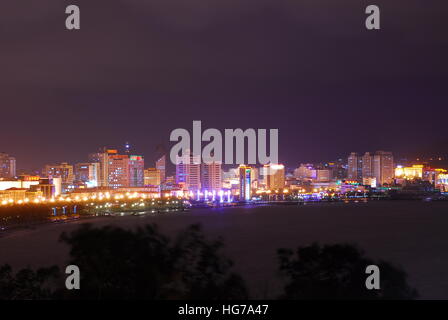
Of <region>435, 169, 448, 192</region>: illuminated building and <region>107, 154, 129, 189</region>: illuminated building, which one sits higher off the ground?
<region>107, 154, 129, 189</region>: illuminated building

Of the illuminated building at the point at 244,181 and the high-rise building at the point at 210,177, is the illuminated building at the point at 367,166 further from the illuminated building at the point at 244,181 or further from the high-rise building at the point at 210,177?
the illuminated building at the point at 244,181

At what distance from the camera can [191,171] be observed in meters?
39.9

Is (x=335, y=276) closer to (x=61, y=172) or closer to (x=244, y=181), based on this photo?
(x=244, y=181)

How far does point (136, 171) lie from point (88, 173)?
14.2 feet

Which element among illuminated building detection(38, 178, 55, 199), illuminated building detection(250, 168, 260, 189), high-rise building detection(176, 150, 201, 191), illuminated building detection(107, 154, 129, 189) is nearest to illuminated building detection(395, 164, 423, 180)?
illuminated building detection(250, 168, 260, 189)

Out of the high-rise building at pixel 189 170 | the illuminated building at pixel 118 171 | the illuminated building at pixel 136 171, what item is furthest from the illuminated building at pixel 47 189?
the high-rise building at pixel 189 170

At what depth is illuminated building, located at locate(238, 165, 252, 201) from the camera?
111 feet

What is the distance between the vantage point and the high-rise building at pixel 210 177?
132ft

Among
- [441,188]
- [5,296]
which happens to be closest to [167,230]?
[5,296]

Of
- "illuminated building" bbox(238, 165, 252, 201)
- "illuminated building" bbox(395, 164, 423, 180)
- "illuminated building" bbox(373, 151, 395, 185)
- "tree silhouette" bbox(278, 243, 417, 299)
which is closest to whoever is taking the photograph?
"tree silhouette" bbox(278, 243, 417, 299)

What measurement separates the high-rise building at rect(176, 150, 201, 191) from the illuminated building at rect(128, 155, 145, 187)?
2.80 meters

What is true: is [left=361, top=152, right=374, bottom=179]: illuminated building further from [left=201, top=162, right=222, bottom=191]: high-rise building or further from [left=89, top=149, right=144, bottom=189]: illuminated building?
[left=89, top=149, right=144, bottom=189]: illuminated building

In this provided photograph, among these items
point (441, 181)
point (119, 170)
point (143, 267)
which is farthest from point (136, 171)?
point (143, 267)
